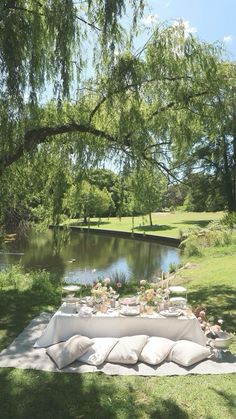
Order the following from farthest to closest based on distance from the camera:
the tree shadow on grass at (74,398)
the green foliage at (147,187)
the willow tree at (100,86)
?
the green foliage at (147,187), the willow tree at (100,86), the tree shadow on grass at (74,398)

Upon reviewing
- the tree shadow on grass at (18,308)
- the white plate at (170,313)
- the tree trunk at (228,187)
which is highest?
the tree trunk at (228,187)

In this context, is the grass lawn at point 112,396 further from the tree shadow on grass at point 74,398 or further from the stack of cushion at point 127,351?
the stack of cushion at point 127,351

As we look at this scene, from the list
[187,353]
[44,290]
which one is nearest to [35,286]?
[44,290]

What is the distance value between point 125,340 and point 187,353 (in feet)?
2.42

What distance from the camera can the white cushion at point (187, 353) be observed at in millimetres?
4910

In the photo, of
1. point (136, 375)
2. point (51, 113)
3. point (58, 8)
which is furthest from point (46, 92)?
point (136, 375)

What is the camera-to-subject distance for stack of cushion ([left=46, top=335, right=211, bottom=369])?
16.2 ft

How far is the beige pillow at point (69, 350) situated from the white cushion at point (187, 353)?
38.6 inches

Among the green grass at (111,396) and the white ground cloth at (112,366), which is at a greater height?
the white ground cloth at (112,366)

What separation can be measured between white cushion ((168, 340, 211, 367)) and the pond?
7.86 metres

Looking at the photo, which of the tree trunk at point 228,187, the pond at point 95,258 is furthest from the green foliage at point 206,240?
the tree trunk at point 228,187

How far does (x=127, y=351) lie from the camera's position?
16.3ft

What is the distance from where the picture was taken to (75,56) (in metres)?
7.02

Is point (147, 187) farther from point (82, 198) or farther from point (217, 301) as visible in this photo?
point (217, 301)
